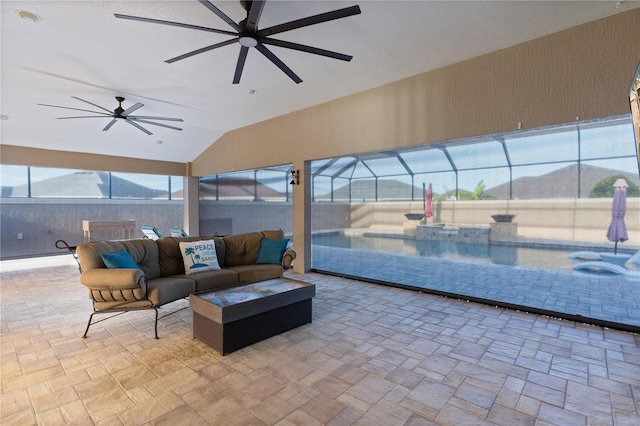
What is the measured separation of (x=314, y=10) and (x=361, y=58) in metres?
1.06

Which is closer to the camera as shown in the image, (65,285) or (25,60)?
(25,60)

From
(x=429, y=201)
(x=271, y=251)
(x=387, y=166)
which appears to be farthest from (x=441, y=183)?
(x=271, y=251)

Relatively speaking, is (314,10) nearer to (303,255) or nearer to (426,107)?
(426,107)

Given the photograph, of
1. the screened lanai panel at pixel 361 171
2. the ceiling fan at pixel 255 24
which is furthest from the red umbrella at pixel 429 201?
the ceiling fan at pixel 255 24

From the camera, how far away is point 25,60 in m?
3.83

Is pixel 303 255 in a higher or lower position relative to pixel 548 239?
lower

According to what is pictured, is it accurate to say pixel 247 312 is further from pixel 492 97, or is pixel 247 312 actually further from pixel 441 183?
pixel 492 97

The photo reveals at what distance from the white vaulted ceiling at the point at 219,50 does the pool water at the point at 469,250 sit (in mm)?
2416

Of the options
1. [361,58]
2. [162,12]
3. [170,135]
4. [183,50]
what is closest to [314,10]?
[361,58]

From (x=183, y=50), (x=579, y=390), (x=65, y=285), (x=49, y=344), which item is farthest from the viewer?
(x=65, y=285)

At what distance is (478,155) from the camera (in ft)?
13.6

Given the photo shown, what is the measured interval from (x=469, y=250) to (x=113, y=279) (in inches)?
167

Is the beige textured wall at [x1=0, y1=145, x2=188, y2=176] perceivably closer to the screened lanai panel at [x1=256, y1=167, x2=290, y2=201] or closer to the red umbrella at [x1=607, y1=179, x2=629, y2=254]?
the screened lanai panel at [x1=256, y1=167, x2=290, y2=201]

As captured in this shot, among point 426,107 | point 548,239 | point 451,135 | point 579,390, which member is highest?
point 426,107
